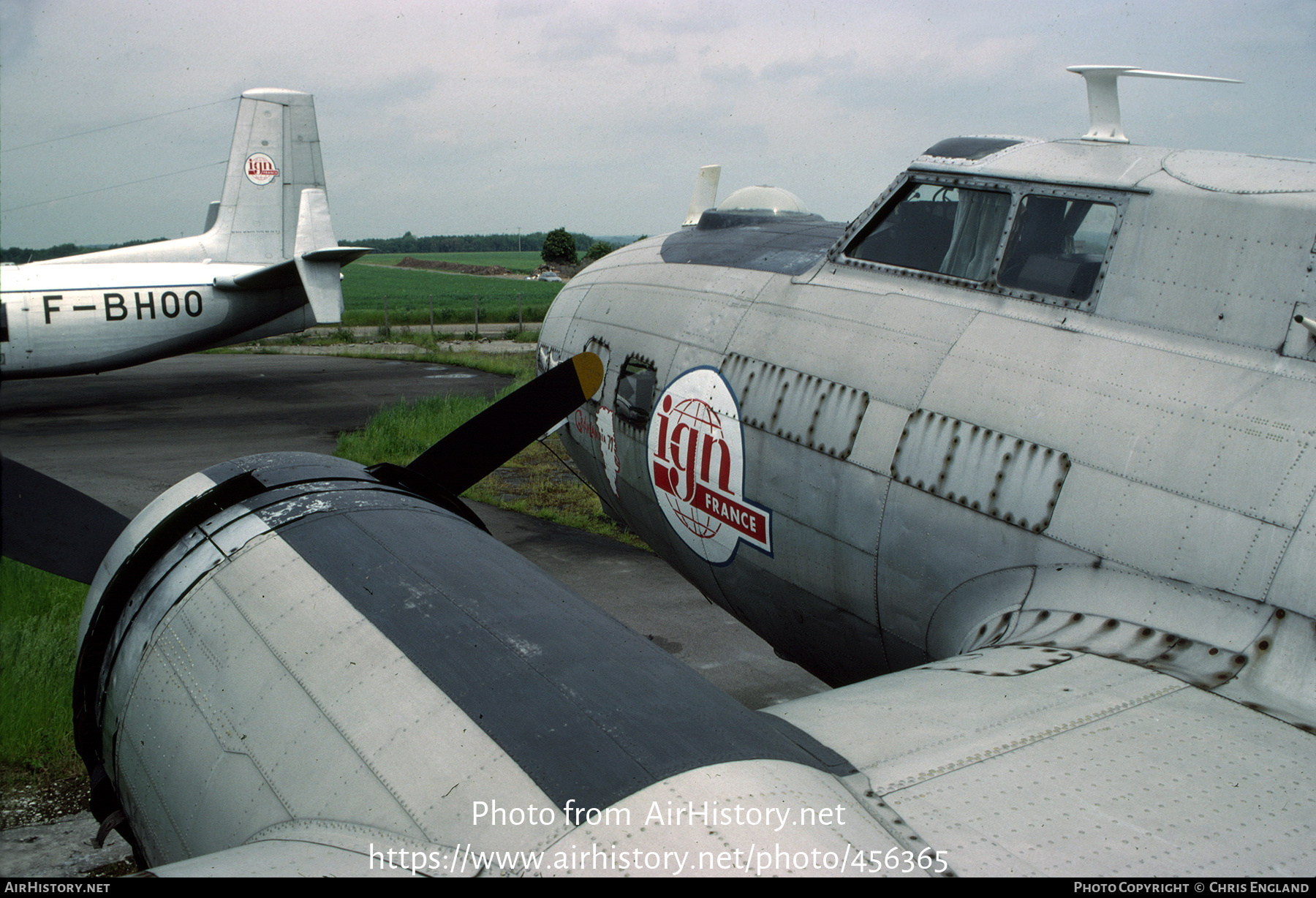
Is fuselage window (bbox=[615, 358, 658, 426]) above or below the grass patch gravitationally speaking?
above

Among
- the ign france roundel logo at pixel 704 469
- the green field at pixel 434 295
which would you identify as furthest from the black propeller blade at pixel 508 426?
the green field at pixel 434 295

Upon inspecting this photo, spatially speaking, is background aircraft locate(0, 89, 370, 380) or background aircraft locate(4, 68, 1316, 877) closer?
background aircraft locate(4, 68, 1316, 877)

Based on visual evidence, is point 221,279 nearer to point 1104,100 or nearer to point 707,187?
point 707,187

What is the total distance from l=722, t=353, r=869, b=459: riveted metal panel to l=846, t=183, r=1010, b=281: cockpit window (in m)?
1.03

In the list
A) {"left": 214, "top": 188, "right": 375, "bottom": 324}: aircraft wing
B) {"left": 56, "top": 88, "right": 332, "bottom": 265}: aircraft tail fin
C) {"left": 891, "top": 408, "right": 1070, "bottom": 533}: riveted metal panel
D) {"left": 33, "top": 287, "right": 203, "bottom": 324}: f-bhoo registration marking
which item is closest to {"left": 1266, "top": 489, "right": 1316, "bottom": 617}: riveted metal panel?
{"left": 891, "top": 408, "right": 1070, "bottom": 533}: riveted metal panel

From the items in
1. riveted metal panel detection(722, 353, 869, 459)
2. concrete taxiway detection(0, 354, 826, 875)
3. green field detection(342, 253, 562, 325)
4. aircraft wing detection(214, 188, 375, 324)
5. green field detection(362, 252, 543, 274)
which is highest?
green field detection(362, 252, 543, 274)

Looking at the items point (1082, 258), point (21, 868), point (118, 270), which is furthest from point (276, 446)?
point (1082, 258)

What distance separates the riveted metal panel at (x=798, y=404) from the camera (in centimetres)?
582

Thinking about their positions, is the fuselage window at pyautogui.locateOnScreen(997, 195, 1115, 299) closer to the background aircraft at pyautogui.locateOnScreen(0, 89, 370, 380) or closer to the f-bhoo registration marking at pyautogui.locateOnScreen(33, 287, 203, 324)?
the background aircraft at pyautogui.locateOnScreen(0, 89, 370, 380)

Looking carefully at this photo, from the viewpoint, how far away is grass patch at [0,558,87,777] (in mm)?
7613

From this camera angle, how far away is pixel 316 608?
4004mm

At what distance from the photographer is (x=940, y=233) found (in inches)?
243

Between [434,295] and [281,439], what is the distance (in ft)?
219

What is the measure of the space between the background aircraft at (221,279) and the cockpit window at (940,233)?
2124cm
